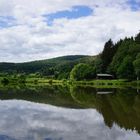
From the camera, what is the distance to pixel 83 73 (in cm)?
14275

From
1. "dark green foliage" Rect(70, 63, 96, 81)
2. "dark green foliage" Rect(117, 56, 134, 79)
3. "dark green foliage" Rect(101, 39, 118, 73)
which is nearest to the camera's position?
"dark green foliage" Rect(117, 56, 134, 79)

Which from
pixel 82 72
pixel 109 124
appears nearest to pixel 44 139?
pixel 109 124

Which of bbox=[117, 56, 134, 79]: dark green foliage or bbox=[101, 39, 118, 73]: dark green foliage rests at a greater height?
bbox=[101, 39, 118, 73]: dark green foliage

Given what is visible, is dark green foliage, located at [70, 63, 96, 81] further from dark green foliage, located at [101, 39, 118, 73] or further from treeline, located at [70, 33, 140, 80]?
dark green foliage, located at [101, 39, 118, 73]

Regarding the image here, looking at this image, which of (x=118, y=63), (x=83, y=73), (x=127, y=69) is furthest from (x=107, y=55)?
(x=127, y=69)

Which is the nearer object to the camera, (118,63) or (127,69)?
(127,69)

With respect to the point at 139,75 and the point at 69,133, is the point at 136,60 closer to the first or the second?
the point at 139,75

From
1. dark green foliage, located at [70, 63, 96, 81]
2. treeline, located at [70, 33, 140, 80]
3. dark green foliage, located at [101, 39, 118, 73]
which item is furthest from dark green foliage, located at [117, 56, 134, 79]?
dark green foliage, located at [101, 39, 118, 73]

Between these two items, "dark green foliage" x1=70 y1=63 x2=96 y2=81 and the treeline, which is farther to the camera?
"dark green foliage" x1=70 y1=63 x2=96 y2=81

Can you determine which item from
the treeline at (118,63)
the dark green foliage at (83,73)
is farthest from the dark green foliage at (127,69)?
the dark green foliage at (83,73)

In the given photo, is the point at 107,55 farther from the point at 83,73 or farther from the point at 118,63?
the point at 118,63

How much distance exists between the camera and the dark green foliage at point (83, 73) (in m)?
140

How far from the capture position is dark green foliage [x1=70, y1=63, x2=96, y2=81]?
460ft

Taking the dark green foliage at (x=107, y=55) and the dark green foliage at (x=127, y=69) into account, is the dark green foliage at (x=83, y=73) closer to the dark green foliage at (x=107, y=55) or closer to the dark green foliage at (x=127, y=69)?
the dark green foliage at (x=107, y=55)
